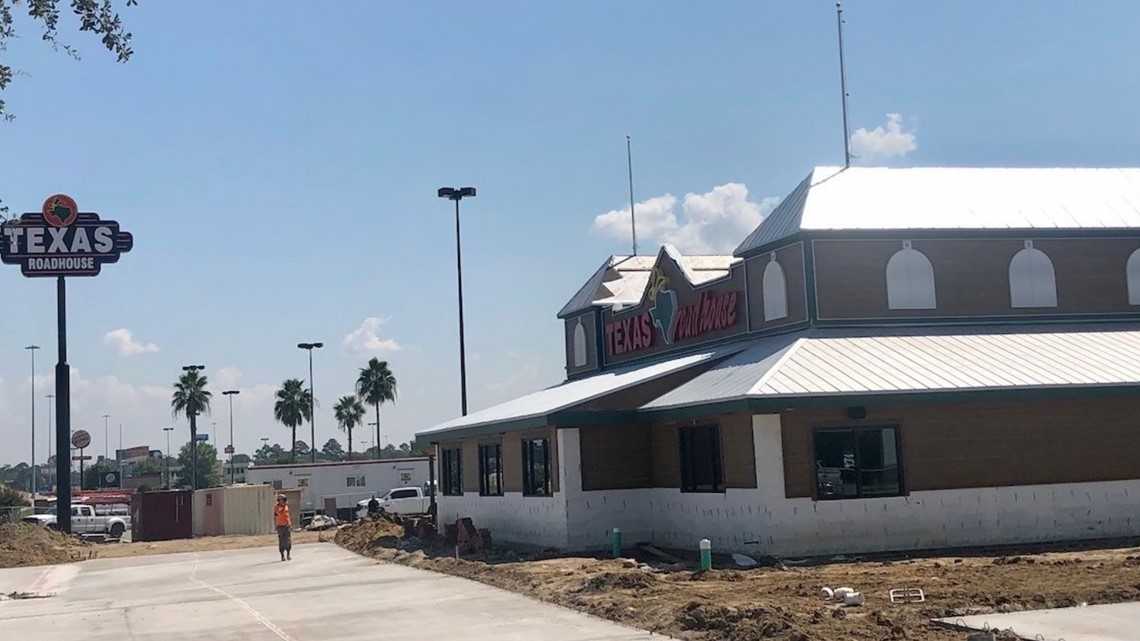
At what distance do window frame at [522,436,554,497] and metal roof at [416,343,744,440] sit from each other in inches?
24.1

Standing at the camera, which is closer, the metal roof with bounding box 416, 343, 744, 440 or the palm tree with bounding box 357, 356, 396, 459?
the metal roof with bounding box 416, 343, 744, 440

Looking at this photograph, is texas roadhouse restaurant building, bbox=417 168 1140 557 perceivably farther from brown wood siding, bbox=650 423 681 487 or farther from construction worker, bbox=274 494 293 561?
construction worker, bbox=274 494 293 561

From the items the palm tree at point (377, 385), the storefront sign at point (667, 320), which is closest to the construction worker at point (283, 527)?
the storefront sign at point (667, 320)

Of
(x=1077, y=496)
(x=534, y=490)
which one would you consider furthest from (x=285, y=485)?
(x=1077, y=496)

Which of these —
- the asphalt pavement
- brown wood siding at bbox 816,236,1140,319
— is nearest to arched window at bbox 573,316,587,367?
brown wood siding at bbox 816,236,1140,319

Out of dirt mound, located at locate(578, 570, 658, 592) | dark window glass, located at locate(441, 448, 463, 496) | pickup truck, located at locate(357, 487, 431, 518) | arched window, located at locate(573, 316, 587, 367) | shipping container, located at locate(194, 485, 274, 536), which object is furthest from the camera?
pickup truck, located at locate(357, 487, 431, 518)

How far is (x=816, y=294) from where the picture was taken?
91.4ft

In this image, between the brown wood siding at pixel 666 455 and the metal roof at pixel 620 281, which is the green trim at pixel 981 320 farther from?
the metal roof at pixel 620 281

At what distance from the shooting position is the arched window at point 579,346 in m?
41.4

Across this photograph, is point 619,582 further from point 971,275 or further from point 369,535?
point 369,535

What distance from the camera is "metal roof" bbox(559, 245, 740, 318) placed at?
36.7m

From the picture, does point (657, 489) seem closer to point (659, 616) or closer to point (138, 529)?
point (659, 616)

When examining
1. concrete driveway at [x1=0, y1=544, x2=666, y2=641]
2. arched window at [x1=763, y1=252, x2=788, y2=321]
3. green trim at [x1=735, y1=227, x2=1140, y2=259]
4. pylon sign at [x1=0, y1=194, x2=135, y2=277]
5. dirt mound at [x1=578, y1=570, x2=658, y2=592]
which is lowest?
concrete driveway at [x1=0, y1=544, x2=666, y2=641]

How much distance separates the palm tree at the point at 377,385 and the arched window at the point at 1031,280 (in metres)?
77.8
